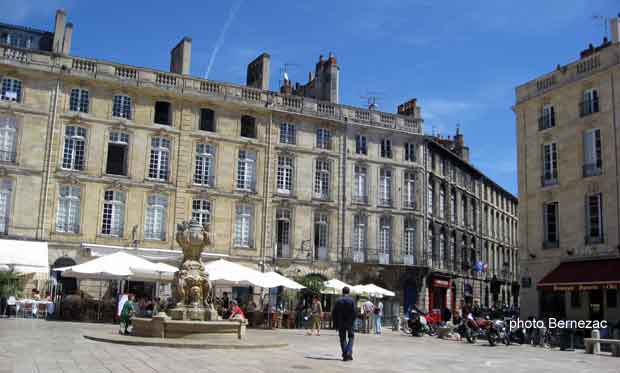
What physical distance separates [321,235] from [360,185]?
10.9ft

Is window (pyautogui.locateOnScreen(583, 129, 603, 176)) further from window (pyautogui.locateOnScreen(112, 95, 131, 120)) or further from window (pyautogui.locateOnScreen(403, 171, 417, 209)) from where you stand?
window (pyautogui.locateOnScreen(112, 95, 131, 120))

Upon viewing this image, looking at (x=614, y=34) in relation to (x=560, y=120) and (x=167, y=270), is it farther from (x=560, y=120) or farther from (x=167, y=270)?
(x=167, y=270)

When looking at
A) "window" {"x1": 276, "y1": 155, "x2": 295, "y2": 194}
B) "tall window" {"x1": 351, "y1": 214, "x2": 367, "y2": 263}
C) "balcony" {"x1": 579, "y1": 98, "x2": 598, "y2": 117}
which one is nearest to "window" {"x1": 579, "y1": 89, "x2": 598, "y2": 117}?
"balcony" {"x1": 579, "y1": 98, "x2": 598, "y2": 117}

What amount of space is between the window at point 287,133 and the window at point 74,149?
30.2ft

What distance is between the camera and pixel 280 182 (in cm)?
3281

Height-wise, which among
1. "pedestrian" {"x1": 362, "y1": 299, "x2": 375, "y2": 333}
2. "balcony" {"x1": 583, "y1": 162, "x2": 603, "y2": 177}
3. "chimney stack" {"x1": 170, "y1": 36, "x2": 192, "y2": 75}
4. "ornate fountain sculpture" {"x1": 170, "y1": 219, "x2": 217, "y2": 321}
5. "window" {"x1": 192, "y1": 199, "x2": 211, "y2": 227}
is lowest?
"pedestrian" {"x1": 362, "y1": 299, "x2": 375, "y2": 333}

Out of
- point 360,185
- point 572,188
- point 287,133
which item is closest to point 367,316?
point 572,188

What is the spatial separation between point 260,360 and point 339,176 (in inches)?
Answer: 897

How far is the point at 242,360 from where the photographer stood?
37.3 ft

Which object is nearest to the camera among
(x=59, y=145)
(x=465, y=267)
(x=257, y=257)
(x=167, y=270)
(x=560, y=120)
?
(x=167, y=270)

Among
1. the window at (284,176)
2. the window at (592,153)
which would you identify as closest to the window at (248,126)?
the window at (284,176)

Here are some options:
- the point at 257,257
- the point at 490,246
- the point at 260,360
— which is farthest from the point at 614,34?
the point at 490,246

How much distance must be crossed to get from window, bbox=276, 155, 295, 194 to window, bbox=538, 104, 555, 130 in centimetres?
1187

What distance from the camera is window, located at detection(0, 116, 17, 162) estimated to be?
2778cm
